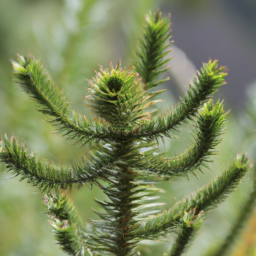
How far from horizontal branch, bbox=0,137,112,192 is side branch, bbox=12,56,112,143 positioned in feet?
0.07

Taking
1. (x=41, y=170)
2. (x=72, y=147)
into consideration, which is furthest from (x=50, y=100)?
(x=72, y=147)

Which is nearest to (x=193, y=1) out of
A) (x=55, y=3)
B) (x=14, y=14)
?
(x=55, y=3)

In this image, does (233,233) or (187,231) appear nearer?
(187,231)

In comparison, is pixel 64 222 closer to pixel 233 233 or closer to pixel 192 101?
pixel 192 101

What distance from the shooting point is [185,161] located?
237 mm

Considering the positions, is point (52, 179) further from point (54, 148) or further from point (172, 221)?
point (54, 148)

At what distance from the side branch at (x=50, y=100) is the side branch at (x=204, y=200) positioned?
0.07 meters

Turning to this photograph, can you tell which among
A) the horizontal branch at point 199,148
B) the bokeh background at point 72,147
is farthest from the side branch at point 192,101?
the bokeh background at point 72,147

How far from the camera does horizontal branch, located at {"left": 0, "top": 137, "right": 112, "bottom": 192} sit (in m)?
0.22

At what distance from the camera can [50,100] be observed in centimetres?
22

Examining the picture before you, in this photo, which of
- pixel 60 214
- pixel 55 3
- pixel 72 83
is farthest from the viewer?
pixel 55 3

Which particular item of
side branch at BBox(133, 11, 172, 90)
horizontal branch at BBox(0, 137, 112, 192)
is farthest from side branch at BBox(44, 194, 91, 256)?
side branch at BBox(133, 11, 172, 90)

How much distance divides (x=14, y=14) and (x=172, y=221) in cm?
192

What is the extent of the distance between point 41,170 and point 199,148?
94 mm
